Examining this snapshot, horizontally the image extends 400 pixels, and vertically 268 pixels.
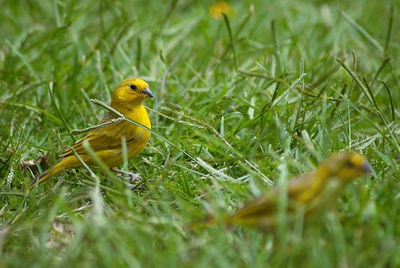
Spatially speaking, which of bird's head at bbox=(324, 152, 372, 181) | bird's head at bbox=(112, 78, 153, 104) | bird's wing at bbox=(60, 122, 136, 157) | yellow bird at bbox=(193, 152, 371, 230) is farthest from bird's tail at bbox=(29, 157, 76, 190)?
bird's head at bbox=(324, 152, 372, 181)

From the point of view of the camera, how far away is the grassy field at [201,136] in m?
2.04

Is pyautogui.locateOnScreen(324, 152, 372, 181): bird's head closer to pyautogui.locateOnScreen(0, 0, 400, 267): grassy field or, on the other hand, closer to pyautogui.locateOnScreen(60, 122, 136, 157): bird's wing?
pyautogui.locateOnScreen(0, 0, 400, 267): grassy field

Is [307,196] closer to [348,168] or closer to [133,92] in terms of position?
[348,168]

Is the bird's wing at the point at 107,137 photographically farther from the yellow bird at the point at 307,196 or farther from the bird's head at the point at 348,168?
the bird's head at the point at 348,168

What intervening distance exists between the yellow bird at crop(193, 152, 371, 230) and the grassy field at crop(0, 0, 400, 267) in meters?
0.08

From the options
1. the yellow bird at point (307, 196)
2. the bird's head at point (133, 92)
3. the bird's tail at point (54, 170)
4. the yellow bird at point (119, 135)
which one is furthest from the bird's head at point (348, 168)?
the bird's head at point (133, 92)

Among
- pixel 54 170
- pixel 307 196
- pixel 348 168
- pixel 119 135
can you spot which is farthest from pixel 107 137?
pixel 348 168

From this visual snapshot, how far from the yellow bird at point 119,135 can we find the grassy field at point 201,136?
14 centimetres

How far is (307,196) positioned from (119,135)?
1.98m

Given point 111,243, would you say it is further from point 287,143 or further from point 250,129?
point 250,129

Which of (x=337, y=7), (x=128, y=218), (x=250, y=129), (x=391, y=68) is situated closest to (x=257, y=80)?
(x=250, y=129)

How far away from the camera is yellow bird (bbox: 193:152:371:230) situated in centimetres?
191

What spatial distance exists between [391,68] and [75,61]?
305cm

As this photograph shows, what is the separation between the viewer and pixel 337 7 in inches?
279
